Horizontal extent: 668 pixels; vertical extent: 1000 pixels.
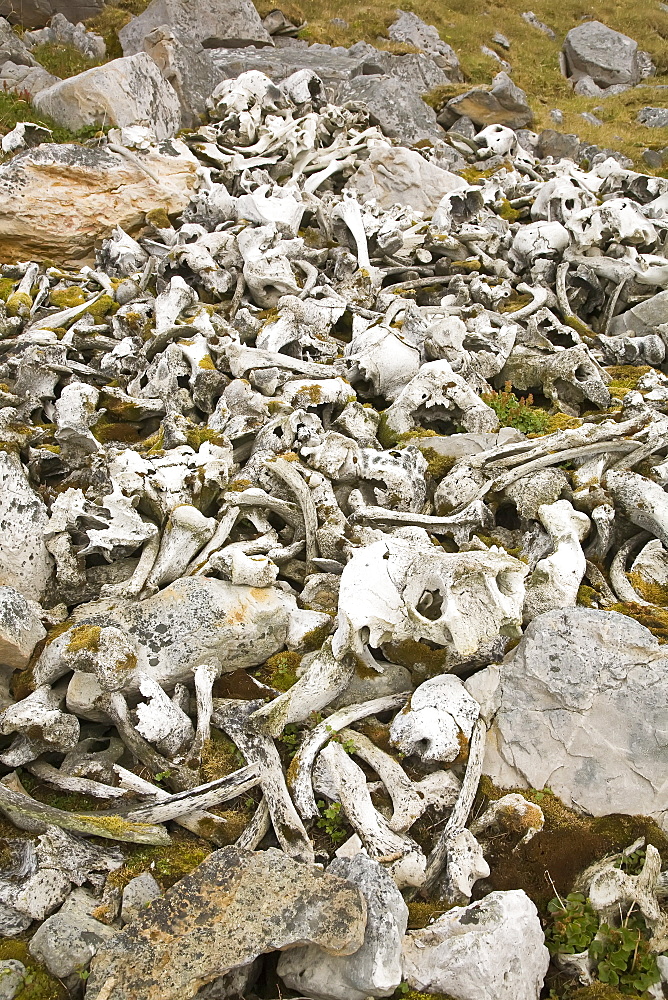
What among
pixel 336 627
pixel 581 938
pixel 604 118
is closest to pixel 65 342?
pixel 336 627

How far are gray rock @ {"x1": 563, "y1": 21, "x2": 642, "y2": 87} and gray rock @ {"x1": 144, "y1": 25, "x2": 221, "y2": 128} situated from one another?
1481 centimetres

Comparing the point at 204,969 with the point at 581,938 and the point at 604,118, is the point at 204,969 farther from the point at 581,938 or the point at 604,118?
the point at 604,118

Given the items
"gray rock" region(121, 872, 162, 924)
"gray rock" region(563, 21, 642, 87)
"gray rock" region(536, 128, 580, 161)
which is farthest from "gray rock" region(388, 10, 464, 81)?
"gray rock" region(121, 872, 162, 924)

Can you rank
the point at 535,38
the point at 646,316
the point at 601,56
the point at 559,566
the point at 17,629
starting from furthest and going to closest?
the point at 535,38 < the point at 601,56 < the point at 646,316 < the point at 559,566 < the point at 17,629

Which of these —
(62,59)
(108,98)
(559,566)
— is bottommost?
(559,566)

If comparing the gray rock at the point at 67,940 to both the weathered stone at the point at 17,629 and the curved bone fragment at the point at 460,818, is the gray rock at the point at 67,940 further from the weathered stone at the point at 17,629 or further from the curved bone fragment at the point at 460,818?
the weathered stone at the point at 17,629

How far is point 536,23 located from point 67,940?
34.6m

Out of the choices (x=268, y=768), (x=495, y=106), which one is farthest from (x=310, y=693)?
(x=495, y=106)

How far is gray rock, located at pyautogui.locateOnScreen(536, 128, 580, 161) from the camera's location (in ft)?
56.0

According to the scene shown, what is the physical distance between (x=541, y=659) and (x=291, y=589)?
5.86 feet

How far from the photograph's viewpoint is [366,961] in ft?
9.71

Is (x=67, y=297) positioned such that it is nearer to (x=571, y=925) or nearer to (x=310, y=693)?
(x=310, y=693)

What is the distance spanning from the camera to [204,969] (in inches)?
111

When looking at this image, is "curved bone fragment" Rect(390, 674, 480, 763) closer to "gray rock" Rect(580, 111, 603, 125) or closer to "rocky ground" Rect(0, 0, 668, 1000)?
"rocky ground" Rect(0, 0, 668, 1000)
